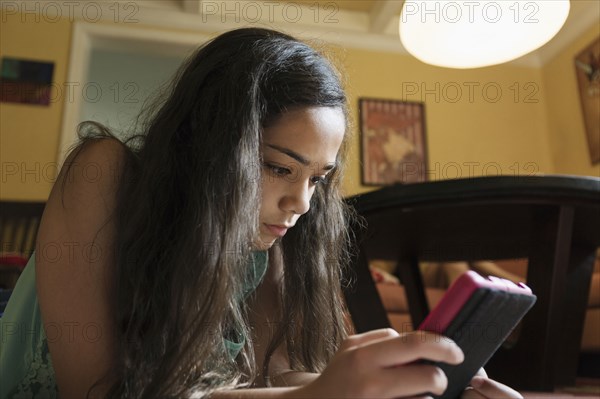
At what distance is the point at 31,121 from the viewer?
281 cm

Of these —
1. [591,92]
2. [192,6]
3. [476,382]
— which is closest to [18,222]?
[192,6]

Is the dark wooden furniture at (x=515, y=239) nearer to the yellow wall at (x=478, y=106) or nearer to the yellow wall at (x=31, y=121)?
the yellow wall at (x=478, y=106)

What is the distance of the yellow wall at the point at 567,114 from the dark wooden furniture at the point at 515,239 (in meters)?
2.07

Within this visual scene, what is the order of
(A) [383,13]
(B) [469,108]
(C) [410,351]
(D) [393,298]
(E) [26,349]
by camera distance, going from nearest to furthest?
(C) [410,351]
(E) [26,349]
(D) [393,298]
(A) [383,13]
(B) [469,108]

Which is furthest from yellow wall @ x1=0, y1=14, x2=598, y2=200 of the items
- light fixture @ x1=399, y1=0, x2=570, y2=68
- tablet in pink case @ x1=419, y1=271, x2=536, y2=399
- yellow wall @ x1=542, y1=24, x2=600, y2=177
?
tablet in pink case @ x1=419, y1=271, x2=536, y2=399

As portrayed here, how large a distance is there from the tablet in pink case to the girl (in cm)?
2

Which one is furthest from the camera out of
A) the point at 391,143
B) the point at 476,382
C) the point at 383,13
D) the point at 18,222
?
the point at 391,143

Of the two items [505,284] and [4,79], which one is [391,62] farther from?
[505,284]

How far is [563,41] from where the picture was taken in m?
3.26

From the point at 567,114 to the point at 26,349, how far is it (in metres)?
3.35

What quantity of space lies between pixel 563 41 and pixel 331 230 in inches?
120

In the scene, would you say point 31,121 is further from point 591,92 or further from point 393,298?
point 591,92

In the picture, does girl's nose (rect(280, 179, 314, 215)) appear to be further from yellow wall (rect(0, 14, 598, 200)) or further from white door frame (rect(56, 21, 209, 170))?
white door frame (rect(56, 21, 209, 170))

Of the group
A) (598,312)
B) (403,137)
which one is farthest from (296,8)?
(598,312)
